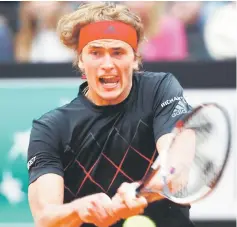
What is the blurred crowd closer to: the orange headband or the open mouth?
the orange headband

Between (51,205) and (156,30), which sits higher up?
(156,30)

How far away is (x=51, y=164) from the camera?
160 inches

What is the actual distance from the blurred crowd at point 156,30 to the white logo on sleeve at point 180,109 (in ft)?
9.29

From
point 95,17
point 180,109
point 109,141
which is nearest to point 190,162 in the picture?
point 180,109

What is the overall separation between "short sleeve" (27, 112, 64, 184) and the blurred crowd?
116 inches

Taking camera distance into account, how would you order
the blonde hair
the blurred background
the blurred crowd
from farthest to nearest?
the blurred crowd < the blurred background < the blonde hair

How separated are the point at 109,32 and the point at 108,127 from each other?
1.59ft

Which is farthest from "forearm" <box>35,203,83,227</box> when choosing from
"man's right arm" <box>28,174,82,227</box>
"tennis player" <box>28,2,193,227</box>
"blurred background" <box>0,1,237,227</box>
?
"blurred background" <box>0,1,237,227</box>

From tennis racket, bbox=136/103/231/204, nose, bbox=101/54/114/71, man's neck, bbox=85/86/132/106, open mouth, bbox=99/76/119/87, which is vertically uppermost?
nose, bbox=101/54/114/71

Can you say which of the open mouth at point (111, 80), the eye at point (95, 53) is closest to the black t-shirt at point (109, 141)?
the open mouth at point (111, 80)

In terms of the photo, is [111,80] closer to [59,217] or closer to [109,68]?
[109,68]

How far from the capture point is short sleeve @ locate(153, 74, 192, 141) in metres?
4.08

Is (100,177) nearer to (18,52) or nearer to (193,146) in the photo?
(193,146)

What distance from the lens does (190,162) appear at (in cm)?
394
